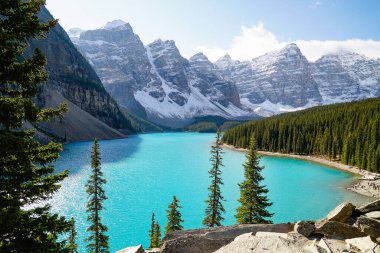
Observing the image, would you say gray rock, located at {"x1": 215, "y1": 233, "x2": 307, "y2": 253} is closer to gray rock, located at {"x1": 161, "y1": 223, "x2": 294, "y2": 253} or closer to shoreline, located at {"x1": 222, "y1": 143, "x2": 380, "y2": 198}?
gray rock, located at {"x1": 161, "y1": 223, "x2": 294, "y2": 253}

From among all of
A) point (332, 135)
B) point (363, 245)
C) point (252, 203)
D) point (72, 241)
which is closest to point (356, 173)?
point (332, 135)

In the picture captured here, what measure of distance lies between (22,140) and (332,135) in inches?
5006

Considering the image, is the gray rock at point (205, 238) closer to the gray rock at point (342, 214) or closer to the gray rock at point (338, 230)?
the gray rock at point (342, 214)

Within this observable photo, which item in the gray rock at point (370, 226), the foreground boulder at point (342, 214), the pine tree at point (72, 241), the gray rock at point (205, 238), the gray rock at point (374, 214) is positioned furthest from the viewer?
the foreground boulder at point (342, 214)

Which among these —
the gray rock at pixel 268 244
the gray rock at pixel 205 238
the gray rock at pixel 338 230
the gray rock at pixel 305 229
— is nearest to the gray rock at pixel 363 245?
the gray rock at pixel 338 230

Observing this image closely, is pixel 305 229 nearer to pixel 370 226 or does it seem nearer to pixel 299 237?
pixel 299 237

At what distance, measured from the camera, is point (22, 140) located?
9.41m

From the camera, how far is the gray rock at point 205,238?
44.5 ft

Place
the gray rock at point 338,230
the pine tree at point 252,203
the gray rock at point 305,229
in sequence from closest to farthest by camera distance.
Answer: the gray rock at point 338,230 → the gray rock at point 305,229 → the pine tree at point 252,203

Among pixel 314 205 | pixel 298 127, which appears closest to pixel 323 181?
pixel 314 205

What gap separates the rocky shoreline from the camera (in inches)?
438

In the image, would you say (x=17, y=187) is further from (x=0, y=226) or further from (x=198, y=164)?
(x=198, y=164)

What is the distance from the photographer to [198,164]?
341 feet

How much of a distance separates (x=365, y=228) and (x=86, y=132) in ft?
605
